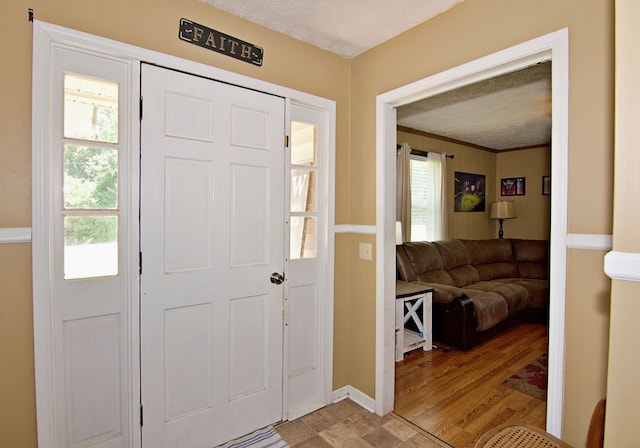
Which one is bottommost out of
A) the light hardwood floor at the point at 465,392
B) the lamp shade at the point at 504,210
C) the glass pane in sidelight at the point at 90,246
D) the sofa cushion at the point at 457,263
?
the light hardwood floor at the point at 465,392

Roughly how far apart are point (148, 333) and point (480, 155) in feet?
18.8

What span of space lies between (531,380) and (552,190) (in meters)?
2.15

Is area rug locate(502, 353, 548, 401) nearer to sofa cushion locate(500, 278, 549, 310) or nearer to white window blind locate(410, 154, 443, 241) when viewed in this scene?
sofa cushion locate(500, 278, 549, 310)

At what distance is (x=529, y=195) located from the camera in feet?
18.9

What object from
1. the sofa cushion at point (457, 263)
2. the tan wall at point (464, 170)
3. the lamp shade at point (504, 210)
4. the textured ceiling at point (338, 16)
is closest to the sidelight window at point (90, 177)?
the textured ceiling at point (338, 16)

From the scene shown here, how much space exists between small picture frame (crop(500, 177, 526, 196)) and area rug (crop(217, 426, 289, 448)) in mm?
5646

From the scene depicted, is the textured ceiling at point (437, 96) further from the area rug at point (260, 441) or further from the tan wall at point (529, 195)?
the area rug at point (260, 441)

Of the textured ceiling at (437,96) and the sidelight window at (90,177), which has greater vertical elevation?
the textured ceiling at (437,96)

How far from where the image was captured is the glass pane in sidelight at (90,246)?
1568mm

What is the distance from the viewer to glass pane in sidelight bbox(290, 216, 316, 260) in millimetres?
2295

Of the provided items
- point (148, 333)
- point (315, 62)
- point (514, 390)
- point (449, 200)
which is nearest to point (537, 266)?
point (449, 200)

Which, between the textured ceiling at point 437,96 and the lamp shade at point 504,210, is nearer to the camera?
the textured ceiling at point 437,96

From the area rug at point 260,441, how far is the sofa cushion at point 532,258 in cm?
470

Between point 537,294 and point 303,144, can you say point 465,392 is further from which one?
point 537,294
